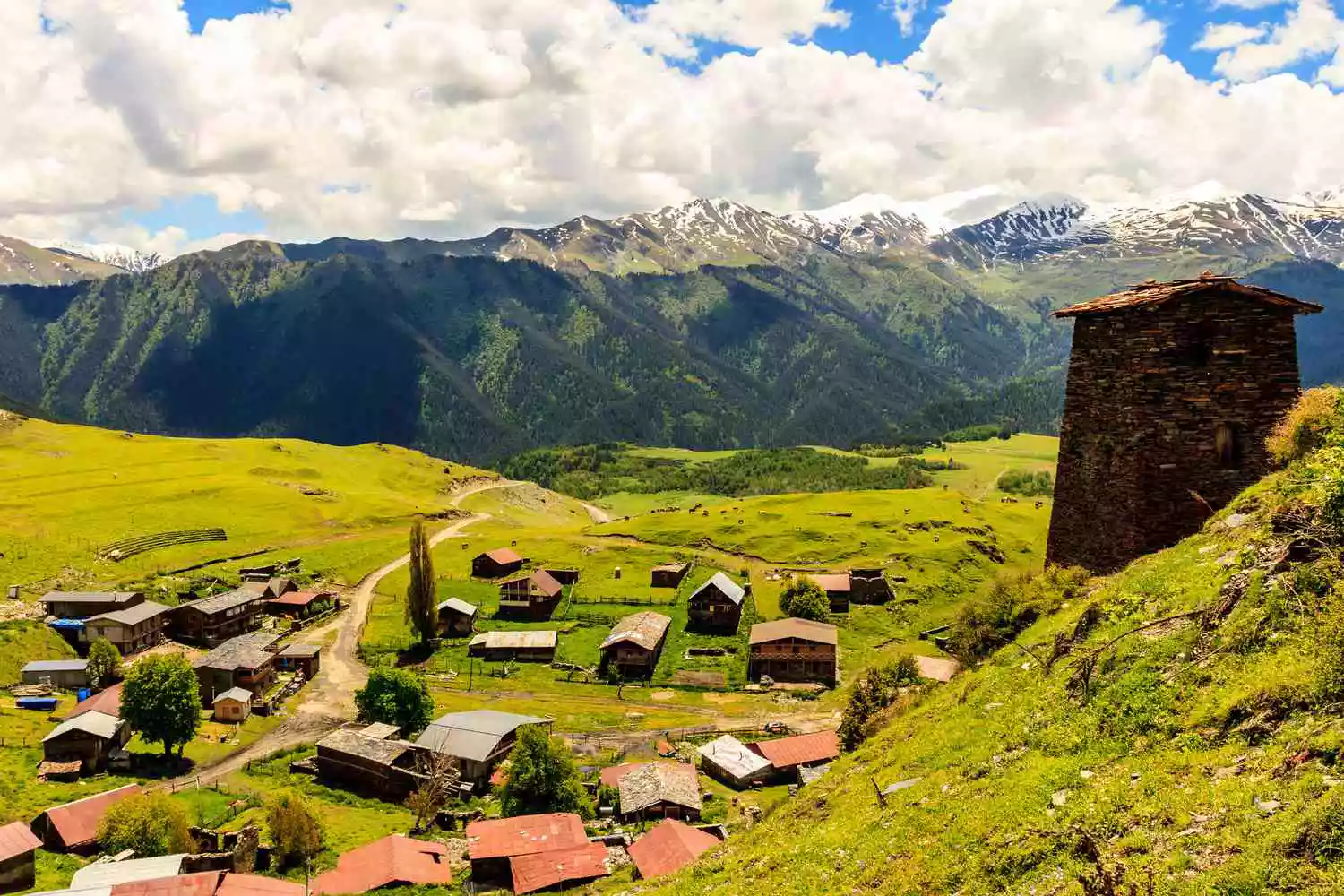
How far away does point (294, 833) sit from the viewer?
52438 millimetres

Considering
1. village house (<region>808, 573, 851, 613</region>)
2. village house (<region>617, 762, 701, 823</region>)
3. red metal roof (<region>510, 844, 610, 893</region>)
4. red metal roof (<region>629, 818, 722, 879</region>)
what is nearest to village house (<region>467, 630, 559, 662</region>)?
village house (<region>617, 762, 701, 823</region>)

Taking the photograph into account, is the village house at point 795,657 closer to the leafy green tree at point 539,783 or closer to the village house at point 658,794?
the village house at point 658,794

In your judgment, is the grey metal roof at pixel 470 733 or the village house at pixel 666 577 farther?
the village house at pixel 666 577

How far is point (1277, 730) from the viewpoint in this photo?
1212 cm

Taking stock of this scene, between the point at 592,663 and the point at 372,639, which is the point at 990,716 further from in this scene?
the point at 372,639

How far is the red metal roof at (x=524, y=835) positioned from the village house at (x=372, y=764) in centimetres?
1125

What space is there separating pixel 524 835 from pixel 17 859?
29138 millimetres

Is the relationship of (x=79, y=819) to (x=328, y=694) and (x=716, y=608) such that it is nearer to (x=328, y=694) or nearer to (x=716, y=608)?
(x=328, y=694)

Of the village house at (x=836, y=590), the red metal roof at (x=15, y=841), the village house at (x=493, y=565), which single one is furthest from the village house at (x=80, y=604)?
the village house at (x=836, y=590)

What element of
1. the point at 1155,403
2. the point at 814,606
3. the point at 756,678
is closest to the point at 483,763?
the point at 756,678

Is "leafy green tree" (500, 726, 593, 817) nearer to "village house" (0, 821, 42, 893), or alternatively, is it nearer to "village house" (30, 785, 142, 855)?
"village house" (30, 785, 142, 855)

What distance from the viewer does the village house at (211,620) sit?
330ft

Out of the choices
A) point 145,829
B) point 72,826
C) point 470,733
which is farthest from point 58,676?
point 470,733

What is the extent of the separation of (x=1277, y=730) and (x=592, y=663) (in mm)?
89960
